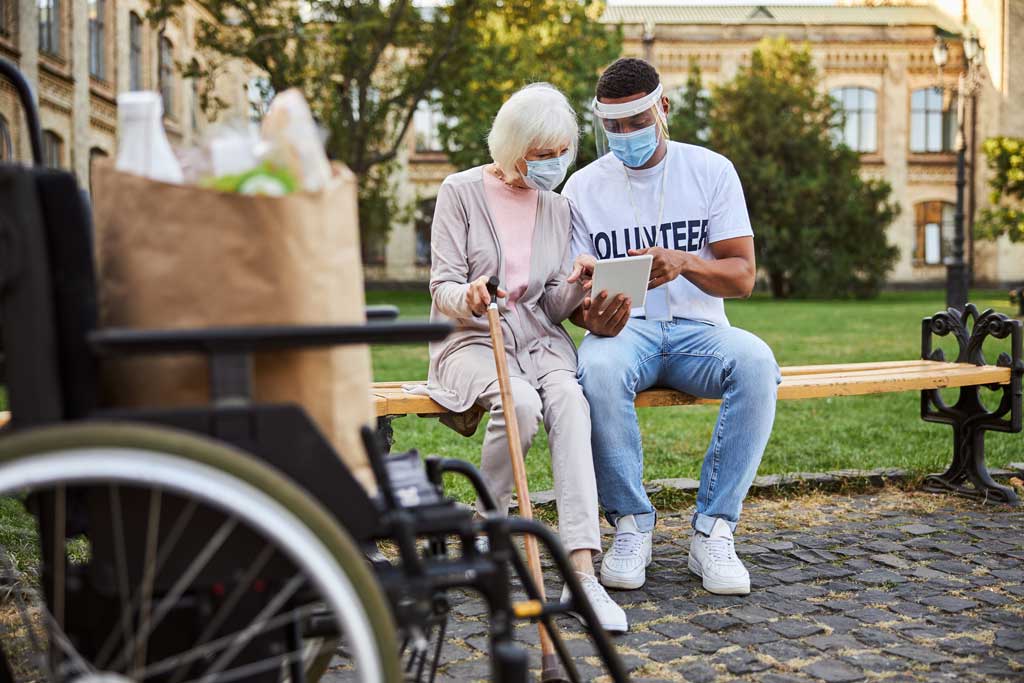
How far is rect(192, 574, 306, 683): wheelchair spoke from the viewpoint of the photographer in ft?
5.66

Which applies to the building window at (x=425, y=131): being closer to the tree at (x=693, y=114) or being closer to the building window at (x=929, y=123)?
the tree at (x=693, y=114)

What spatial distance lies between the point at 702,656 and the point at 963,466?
2.67m

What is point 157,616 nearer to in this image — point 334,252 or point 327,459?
point 327,459

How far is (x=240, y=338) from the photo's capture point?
5.43 feet

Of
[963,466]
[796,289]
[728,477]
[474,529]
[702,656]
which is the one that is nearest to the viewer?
[474,529]

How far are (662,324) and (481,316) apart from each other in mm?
698

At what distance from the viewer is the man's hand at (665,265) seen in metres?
3.74

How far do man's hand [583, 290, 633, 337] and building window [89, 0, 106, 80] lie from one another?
22.5m

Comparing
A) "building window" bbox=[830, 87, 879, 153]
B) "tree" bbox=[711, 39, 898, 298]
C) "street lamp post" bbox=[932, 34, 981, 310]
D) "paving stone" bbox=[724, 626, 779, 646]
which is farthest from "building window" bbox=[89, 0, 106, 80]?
"building window" bbox=[830, 87, 879, 153]

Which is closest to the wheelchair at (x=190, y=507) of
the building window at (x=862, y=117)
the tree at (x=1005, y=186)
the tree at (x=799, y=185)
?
the tree at (x=1005, y=186)

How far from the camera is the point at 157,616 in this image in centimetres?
176

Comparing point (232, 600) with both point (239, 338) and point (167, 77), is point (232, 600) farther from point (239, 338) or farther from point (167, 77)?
point (167, 77)

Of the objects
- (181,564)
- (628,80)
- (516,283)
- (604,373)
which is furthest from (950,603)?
(181,564)

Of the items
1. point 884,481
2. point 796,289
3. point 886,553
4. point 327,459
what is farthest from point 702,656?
point 796,289
